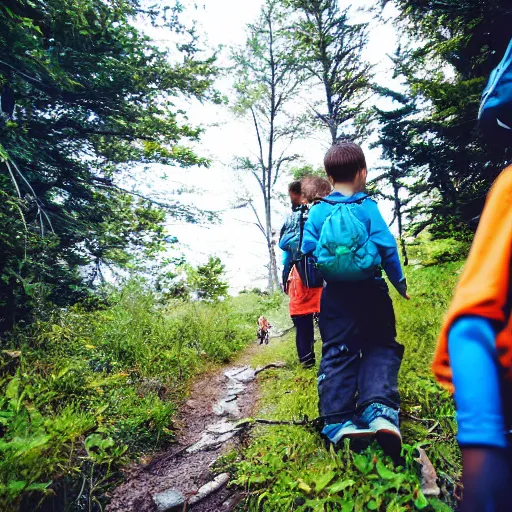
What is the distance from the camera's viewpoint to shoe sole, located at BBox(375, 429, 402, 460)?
5.90 ft

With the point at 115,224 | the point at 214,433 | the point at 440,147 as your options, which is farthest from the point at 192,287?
the point at 440,147

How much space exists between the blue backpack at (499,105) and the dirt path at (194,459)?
231 cm

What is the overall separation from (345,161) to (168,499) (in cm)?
270

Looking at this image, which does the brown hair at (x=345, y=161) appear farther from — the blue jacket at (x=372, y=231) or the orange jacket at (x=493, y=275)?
the orange jacket at (x=493, y=275)

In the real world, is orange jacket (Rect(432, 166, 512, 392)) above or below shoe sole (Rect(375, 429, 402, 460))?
above

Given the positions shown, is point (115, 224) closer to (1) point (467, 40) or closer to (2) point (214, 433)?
(2) point (214, 433)

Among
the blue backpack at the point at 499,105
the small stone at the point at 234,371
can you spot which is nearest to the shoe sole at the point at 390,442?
the blue backpack at the point at 499,105

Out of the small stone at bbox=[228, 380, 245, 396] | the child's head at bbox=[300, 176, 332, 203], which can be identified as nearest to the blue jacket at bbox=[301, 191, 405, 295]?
the child's head at bbox=[300, 176, 332, 203]

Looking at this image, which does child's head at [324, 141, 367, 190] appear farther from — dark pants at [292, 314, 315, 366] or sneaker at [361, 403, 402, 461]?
dark pants at [292, 314, 315, 366]

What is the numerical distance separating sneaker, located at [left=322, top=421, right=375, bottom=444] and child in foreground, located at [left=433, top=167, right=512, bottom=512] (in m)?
1.41

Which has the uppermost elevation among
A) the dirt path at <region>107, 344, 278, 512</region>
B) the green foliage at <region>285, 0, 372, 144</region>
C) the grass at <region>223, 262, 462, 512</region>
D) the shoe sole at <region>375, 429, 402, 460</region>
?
the green foliage at <region>285, 0, 372, 144</region>

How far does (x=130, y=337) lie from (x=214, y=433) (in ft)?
6.08

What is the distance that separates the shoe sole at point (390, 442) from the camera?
1.80 m

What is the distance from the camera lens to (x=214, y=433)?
2977 mm
